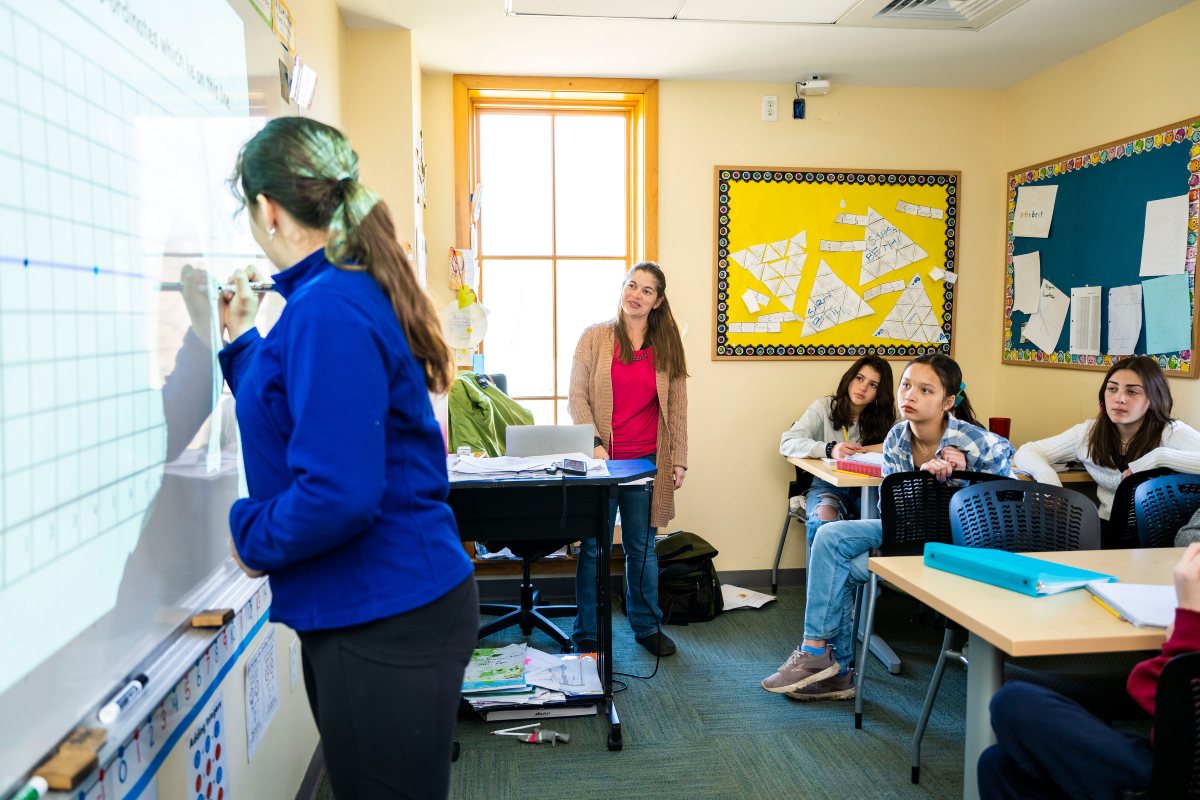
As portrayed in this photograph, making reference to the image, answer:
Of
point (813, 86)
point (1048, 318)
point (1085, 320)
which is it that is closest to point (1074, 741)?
point (1085, 320)

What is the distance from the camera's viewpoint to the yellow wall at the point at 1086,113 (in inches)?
122

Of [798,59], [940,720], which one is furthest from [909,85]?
[940,720]

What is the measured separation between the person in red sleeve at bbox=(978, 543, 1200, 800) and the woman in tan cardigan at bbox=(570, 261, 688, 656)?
1.74 meters

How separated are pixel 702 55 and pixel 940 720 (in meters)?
2.80

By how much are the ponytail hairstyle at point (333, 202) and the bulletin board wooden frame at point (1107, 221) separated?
3.17 meters

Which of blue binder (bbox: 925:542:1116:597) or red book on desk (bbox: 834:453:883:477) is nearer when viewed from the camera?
blue binder (bbox: 925:542:1116:597)

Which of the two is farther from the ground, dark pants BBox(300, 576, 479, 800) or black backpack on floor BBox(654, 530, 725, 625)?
dark pants BBox(300, 576, 479, 800)

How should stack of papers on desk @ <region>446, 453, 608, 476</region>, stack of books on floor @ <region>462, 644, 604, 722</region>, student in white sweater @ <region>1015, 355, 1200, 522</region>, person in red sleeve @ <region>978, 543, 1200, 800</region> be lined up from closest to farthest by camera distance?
person in red sleeve @ <region>978, 543, 1200, 800</region> < stack of papers on desk @ <region>446, 453, 608, 476</region> < stack of books on floor @ <region>462, 644, 604, 722</region> < student in white sweater @ <region>1015, 355, 1200, 522</region>

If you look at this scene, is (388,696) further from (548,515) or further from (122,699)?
(548,515)

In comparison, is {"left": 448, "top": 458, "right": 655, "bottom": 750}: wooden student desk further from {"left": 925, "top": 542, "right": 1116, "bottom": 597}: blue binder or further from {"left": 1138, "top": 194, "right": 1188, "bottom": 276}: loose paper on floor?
{"left": 1138, "top": 194, "right": 1188, "bottom": 276}: loose paper on floor

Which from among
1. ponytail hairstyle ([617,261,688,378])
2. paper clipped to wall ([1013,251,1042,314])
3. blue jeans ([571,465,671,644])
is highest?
paper clipped to wall ([1013,251,1042,314])

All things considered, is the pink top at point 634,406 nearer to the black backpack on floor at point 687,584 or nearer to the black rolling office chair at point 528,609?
the black rolling office chair at point 528,609

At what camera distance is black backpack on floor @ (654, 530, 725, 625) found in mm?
3586

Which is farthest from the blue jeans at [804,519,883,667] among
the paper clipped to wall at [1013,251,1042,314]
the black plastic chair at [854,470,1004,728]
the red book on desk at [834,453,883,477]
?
the paper clipped to wall at [1013,251,1042,314]
